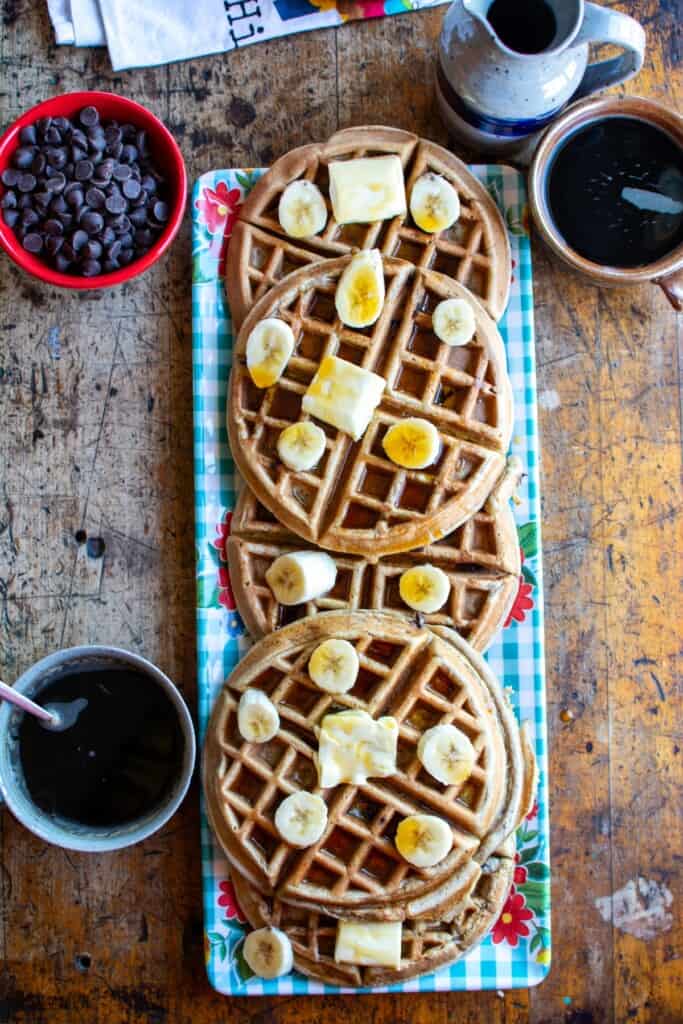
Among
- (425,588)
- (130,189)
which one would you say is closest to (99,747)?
(425,588)

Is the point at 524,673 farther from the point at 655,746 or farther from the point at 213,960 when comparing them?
the point at 213,960

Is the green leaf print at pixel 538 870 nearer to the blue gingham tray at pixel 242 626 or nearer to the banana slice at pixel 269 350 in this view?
the blue gingham tray at pixel 242 626

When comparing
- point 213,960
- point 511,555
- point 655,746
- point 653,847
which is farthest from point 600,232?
point 213,960

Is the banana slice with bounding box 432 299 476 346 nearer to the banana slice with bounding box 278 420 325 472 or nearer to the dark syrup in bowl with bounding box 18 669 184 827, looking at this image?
the banana slice with bounding box 278 420 325 472

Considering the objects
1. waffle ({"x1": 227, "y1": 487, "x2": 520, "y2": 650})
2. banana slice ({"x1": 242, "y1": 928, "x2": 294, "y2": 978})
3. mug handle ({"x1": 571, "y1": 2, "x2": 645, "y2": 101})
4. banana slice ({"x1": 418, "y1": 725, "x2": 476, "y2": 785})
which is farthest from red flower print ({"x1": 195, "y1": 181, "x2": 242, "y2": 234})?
banana slice ({"x1": 242, "y1": 928, "x2": 294, "y2": 978})

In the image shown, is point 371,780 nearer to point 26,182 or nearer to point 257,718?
point 257,718

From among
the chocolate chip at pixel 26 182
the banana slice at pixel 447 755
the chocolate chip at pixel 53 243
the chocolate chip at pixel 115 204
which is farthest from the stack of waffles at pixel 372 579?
the chocolate chip at pixel 26 182

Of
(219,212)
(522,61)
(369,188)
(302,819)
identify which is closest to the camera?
(522,61)
